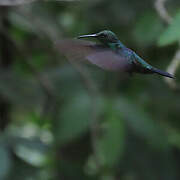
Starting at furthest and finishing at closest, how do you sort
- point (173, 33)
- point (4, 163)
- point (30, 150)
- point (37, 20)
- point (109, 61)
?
point (37, 20)
point (30, 150)
point (4, 163)
point (173, 33)
point (109, 61)

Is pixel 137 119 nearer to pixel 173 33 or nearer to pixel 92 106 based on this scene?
pixel 92 106

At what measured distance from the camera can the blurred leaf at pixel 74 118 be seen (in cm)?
260

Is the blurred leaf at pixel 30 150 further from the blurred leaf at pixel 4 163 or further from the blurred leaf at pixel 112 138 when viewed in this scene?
the blurred leaf at pixel 112 138

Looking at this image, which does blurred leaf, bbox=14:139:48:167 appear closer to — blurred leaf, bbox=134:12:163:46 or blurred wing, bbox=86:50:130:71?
blurred leaf, bbox=134:12:163:46

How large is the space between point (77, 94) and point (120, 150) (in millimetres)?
383

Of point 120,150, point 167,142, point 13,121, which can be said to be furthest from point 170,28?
point 13,121

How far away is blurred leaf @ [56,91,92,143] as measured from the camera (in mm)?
2596

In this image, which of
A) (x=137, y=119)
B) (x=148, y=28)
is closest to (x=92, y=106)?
(x=137, y=119)

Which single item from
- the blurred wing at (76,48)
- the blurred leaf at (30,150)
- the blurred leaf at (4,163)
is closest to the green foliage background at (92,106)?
the blurred leaf at (30,150)

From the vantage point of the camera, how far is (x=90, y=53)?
4.44 feet

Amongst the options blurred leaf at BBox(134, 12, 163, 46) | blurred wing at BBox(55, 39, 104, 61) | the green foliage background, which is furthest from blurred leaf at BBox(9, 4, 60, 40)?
blurred wing at BBox(55, 39, 104, 61)

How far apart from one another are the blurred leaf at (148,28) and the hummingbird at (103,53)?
132 centimetres

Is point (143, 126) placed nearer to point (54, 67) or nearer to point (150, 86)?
point (150, 86)

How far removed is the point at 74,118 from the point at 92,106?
122mm
